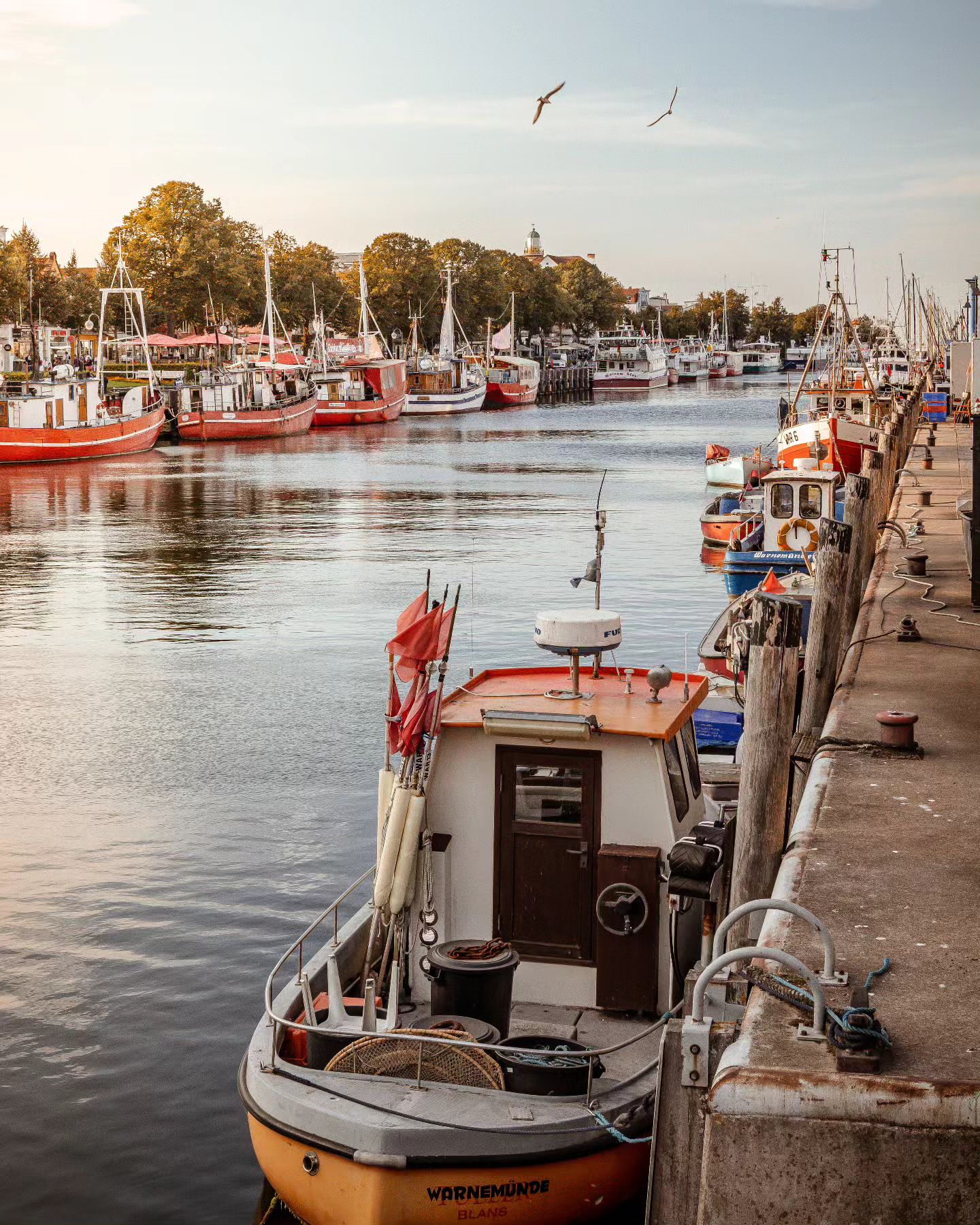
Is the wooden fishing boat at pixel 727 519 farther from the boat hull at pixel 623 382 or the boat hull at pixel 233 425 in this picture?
the boat hull at pixel 623 382

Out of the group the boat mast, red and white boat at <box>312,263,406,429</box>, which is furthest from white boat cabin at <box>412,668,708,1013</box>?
the boat mast

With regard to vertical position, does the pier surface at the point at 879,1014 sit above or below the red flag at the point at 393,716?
below

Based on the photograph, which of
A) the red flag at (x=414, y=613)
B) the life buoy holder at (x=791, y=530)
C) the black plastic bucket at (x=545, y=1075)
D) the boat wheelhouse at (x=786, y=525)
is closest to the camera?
the black plastic bucket at (x=545, y=1075)

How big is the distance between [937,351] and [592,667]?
139m

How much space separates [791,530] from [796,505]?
55 cm

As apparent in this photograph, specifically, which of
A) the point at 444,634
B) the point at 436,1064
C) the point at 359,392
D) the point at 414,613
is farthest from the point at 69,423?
the point at 436,1064

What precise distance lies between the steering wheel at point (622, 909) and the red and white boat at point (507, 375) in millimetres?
130566

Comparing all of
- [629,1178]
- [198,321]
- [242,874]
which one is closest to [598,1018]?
[629,1178]

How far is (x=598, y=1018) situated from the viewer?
33.5ft

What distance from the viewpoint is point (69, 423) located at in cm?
7588

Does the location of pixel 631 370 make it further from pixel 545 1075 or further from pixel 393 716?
pixel 545 1075

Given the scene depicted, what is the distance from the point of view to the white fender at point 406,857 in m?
10.1

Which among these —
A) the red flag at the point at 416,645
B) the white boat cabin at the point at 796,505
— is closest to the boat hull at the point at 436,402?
the white boat cabin at the point at 796,505

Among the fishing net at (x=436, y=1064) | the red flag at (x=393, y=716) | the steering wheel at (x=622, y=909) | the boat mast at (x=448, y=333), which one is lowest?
the fishing net at (x=436, y=1064)
